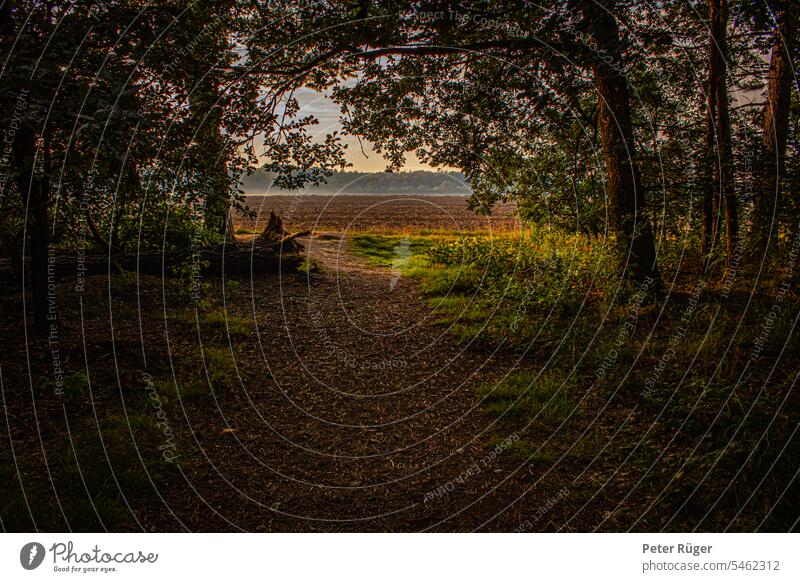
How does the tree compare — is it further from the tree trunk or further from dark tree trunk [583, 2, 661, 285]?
the tree trunk

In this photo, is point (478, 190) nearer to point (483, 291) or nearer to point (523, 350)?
point (483, 291)

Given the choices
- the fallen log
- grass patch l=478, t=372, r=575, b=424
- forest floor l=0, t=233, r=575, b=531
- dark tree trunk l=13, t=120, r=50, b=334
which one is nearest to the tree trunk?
grass patch l=478, t=372, r=575, b=424

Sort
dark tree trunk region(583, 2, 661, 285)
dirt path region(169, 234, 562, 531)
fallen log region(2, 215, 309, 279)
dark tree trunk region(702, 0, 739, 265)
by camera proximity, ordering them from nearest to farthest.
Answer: dirt path region(169, 234, 562, 531) → dark tree trunk region(702, 0, 739, 265) → dark tree trunk region(583, 2, 661, 285) → fallen log region(2, 215, 309, 279)

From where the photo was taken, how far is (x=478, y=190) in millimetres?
11344

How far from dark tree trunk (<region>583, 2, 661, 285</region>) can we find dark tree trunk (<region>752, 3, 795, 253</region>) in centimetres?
156

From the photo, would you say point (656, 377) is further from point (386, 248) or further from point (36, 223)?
point (386, 248)

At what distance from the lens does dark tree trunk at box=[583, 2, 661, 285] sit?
26.4ft

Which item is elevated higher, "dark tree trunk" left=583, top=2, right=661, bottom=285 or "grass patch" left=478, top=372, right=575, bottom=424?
"dark tree trunk" left=583, top=2, right=661, bottom=285

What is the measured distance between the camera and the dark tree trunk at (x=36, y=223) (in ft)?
19.9

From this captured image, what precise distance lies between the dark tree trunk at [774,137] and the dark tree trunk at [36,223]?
9204 millimetres

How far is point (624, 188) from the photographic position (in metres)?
8.29

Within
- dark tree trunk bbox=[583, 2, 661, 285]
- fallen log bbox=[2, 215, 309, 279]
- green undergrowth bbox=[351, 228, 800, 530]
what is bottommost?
green undergrowth bbox=[351, 228, 800, 530]

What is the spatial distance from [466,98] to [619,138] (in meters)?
3.08

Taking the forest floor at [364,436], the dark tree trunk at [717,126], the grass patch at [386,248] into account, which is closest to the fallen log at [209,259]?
the forest floor at [364,436]
